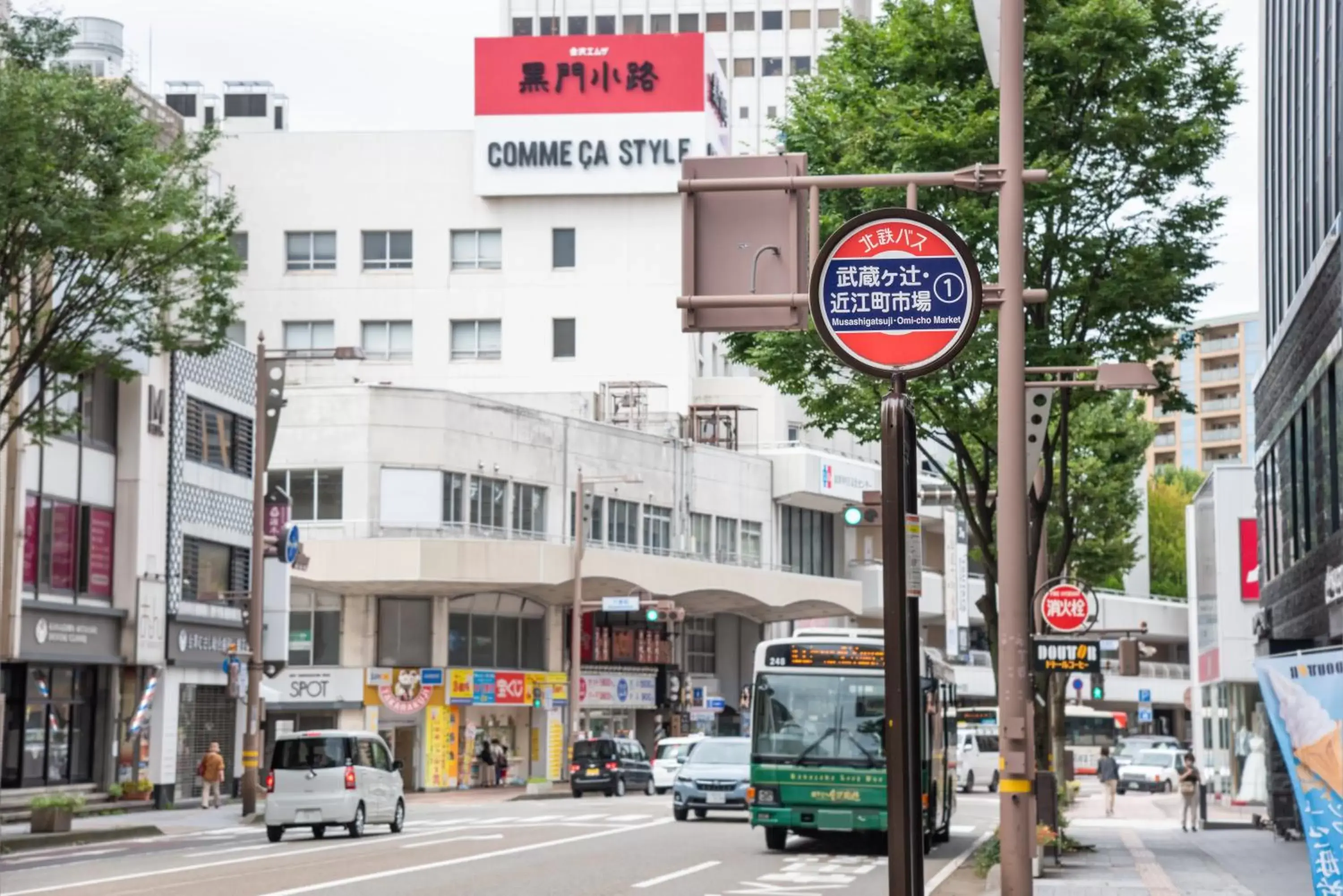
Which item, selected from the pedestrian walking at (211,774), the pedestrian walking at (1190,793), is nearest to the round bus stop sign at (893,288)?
the pedestrian walking at (1190,793)

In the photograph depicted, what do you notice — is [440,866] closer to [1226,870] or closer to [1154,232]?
[1226,870]

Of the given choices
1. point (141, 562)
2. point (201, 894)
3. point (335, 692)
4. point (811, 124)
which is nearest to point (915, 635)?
point (201, 894)

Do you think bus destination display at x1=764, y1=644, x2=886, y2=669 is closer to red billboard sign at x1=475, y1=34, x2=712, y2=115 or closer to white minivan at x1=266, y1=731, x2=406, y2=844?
white minivan at x1=266, y1=731, x2=406, y2=844

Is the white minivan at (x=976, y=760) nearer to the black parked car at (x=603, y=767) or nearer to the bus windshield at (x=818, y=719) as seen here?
the black parked car at (x=603, y=767)

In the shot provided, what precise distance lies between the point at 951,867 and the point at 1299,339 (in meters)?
10.2

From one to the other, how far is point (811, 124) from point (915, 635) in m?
18.6

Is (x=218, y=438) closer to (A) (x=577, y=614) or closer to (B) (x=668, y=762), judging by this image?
(A) (x=577, y=614)

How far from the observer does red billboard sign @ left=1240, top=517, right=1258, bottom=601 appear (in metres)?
51.0

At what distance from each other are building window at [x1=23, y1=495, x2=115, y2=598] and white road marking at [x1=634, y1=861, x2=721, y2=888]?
60.5 ft

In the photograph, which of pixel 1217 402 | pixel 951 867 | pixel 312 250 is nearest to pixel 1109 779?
pixel 951 867

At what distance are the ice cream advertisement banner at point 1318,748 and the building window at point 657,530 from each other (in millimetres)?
58042

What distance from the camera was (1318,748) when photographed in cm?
1039

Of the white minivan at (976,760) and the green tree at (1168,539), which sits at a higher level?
the green tree at (1168,539)

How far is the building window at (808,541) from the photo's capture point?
78.6m
